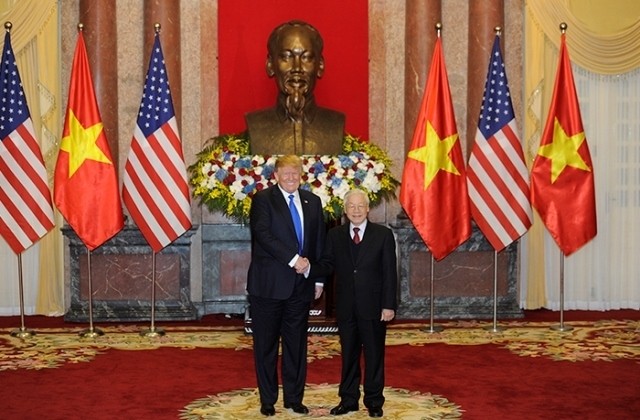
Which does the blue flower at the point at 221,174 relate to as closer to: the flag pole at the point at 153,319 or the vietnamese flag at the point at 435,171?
the flag pole at the point at 153,319

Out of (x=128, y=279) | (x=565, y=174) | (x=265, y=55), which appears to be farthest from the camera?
(x=265, y=55)

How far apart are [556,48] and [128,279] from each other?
16.3 ft

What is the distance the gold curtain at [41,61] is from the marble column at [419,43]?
354cm

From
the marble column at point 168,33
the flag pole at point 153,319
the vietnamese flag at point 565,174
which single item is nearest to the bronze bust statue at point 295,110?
the marble column at point 168,33

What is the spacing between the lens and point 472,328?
34.1 feet

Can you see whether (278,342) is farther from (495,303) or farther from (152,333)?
(495,303)

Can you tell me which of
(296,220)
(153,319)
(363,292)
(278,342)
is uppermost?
(296,220)

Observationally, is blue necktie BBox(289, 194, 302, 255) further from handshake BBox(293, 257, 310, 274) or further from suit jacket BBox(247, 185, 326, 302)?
handshake BBox(293, 257, 310, 274)

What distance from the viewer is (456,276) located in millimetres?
11148

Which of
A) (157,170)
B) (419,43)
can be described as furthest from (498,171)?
(157,170)

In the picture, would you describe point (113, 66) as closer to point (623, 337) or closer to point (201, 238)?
point (201, 238)

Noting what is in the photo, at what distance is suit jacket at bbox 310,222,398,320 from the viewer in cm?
668

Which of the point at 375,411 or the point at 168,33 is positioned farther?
the point at 168,33

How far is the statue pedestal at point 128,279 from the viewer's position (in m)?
10.8
